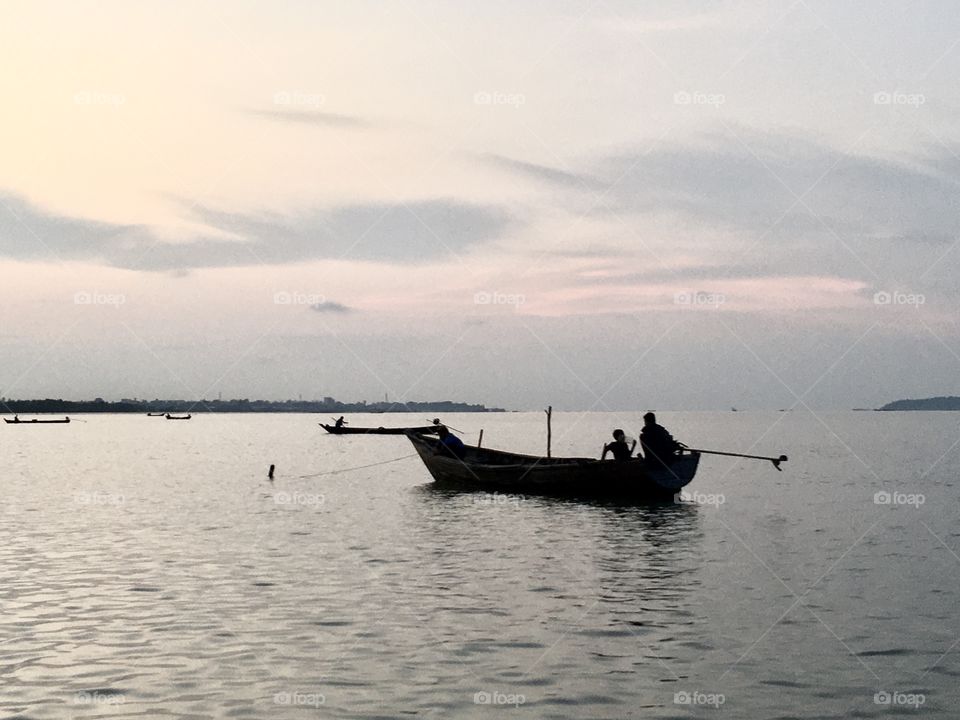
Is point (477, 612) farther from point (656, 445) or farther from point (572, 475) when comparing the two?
point (572, 475)

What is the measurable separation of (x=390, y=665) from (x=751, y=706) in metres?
4.37

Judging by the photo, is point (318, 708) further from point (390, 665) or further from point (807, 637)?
point (807, 637)

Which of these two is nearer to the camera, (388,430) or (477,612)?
(477,612)

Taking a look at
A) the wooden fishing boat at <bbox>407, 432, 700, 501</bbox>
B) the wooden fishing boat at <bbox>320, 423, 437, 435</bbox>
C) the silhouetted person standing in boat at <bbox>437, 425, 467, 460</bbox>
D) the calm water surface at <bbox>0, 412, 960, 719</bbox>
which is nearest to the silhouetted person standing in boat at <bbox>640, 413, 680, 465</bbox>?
the wooden fishing boat at <bbox>407, 432, 700, 501</bbox>

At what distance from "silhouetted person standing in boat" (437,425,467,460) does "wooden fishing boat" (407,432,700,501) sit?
0.19 m

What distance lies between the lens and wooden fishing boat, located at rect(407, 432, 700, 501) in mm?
32531

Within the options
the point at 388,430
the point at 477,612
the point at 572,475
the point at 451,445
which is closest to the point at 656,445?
the point at 572,475

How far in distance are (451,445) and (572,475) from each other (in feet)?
22.0

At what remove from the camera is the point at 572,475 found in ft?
110

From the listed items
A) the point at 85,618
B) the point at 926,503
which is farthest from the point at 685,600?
the point at 926,503

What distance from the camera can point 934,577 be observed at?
2052 centimetres

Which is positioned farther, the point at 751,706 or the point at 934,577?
the point at 934,577

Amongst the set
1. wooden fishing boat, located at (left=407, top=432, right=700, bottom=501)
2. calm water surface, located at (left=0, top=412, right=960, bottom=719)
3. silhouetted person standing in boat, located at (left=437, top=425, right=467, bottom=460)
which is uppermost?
silhouetted person standing in boat, located at (left=437, top=425, right=467, bottom=460)

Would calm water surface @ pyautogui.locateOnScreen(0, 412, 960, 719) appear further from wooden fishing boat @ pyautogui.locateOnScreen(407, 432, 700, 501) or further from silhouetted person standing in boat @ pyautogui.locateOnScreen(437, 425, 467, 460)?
silhouetted person standing in boat @ pyautogui.locateOnScreen(437, 425, 467, 460)
